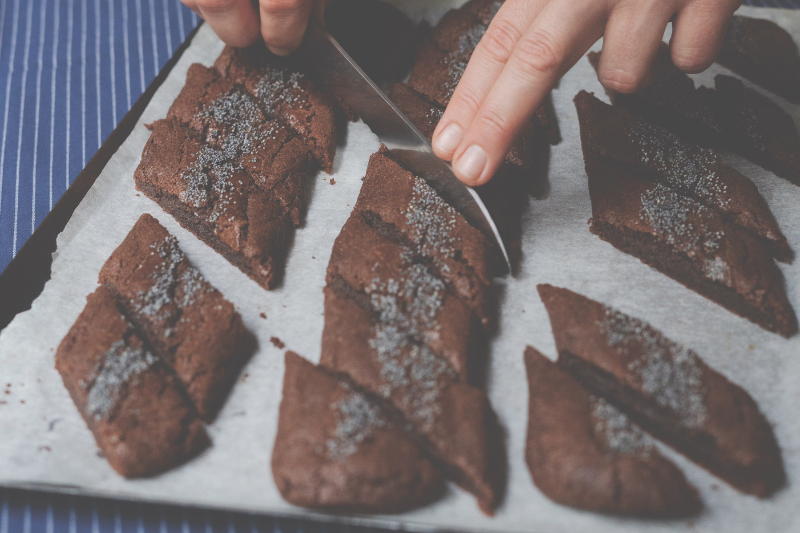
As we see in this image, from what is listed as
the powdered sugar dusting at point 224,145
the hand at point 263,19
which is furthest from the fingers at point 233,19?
the powdered sugar dusting at point 224,145

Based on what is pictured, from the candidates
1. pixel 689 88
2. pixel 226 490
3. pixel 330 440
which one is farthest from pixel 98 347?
pixel 689 88

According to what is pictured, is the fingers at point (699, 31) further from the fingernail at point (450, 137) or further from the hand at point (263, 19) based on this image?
the hand at point (263, 19)

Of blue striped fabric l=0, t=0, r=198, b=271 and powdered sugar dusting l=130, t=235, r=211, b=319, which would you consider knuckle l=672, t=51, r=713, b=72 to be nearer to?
powdered sugar dusting l=130, t=235, r=211, b=319

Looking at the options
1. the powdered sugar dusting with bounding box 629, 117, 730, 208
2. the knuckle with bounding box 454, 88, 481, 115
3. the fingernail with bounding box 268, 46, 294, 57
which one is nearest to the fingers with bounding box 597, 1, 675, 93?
the powdered sugar dusting with bounding box 629, 117, 730, 208

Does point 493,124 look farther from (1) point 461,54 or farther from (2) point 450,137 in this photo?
(1) point 461,54

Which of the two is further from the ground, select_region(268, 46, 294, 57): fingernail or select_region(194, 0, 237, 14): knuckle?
select_region(194, 0, 237, 14): knuckle

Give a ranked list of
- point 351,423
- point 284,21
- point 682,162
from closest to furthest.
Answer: point 351,423
point 284,21
point 682,162

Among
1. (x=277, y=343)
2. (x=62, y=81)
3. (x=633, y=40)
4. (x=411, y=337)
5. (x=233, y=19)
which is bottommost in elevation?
(x=62, y=81)

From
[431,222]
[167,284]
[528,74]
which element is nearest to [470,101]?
[528,74]
